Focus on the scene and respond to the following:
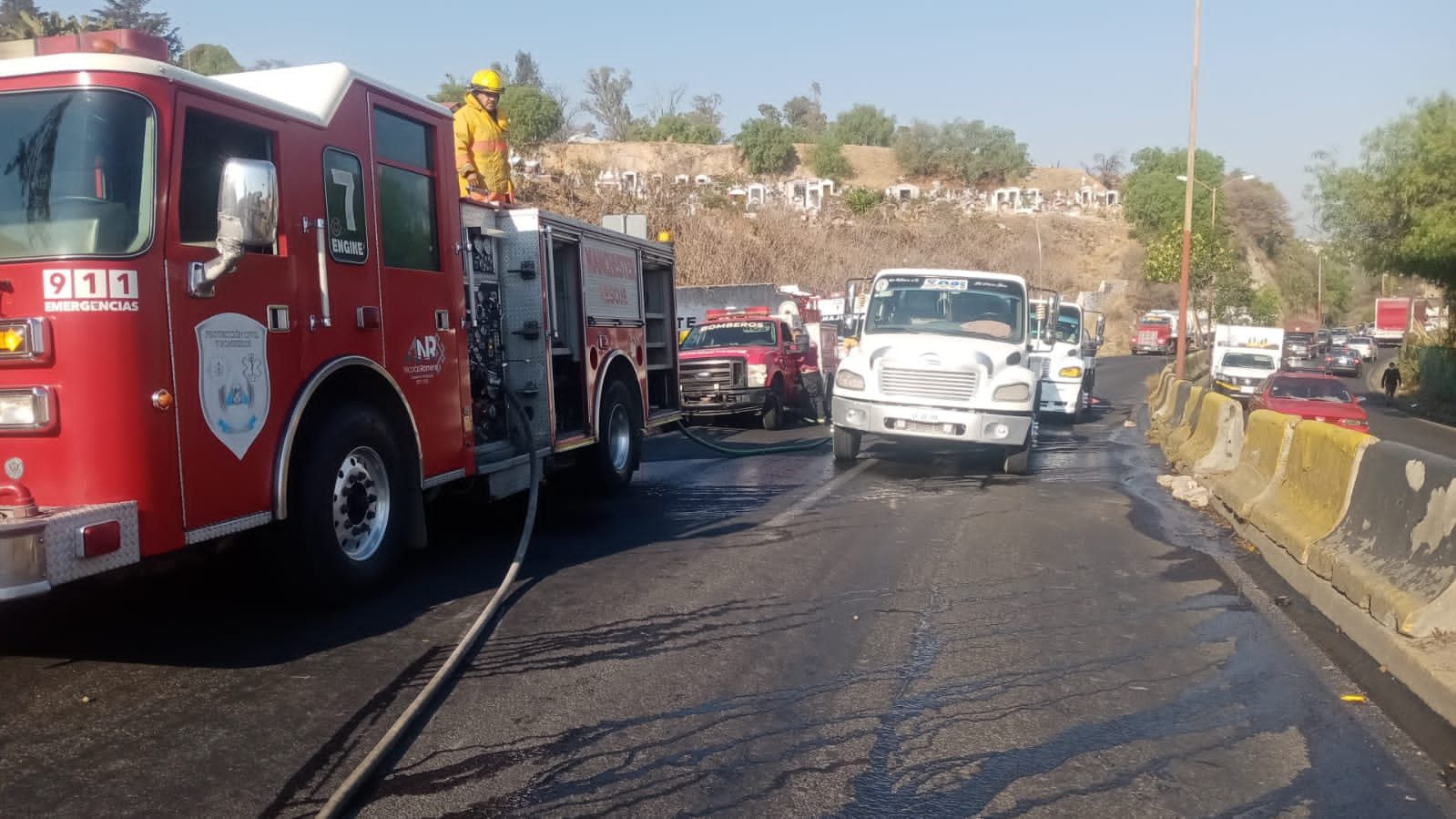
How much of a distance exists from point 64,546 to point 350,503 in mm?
2044

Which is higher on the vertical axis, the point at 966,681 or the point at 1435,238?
the point at 1435,238

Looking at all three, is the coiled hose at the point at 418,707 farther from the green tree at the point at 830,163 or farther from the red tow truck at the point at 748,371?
the green tree at the point at 830,163

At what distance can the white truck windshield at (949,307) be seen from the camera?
13.6 m

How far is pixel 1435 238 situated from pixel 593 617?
2949cm

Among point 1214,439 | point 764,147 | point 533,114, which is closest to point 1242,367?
point 1214,439

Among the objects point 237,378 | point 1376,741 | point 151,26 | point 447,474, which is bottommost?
point 1376,741

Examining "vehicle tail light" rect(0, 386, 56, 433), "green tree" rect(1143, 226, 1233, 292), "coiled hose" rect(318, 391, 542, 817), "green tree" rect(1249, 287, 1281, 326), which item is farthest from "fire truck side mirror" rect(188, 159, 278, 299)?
"green tree" rect(1249, 287, 1281, 326)

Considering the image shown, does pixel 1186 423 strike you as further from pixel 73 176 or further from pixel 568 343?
pixel 73 176

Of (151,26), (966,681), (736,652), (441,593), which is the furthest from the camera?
(151,26)

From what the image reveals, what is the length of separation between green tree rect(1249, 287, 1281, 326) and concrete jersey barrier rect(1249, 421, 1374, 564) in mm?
67632

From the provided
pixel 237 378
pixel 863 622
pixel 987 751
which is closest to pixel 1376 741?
pixel 987 751

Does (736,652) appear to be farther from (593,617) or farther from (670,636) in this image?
(593,617)

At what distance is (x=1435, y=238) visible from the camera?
28984 mm

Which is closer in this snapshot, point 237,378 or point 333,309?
point 237,378
